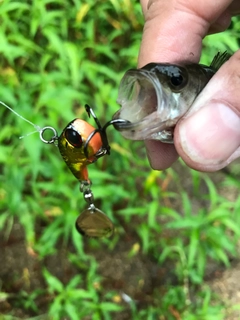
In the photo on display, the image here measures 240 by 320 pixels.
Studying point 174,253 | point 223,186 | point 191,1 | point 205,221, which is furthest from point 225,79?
point 223,186

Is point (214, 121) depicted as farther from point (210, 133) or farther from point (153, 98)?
point (153, 98)

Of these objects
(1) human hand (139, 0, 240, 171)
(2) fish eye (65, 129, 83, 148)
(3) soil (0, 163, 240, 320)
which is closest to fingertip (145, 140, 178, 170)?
(1) human hand (139, 0, 240, 171)

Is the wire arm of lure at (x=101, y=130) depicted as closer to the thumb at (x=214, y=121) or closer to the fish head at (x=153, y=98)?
the fish head at (x=153, y=98)

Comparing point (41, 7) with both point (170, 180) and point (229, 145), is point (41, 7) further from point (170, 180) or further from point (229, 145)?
point (229, 145)

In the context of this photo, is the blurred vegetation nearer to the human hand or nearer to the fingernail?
the human hand

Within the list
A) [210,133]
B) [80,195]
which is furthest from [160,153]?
[80,195]

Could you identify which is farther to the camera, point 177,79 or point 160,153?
point 160,153

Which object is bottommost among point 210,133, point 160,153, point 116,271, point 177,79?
point 116,271

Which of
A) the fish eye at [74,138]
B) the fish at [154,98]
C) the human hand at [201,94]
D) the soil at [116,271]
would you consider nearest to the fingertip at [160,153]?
the human hand at [201,94]
